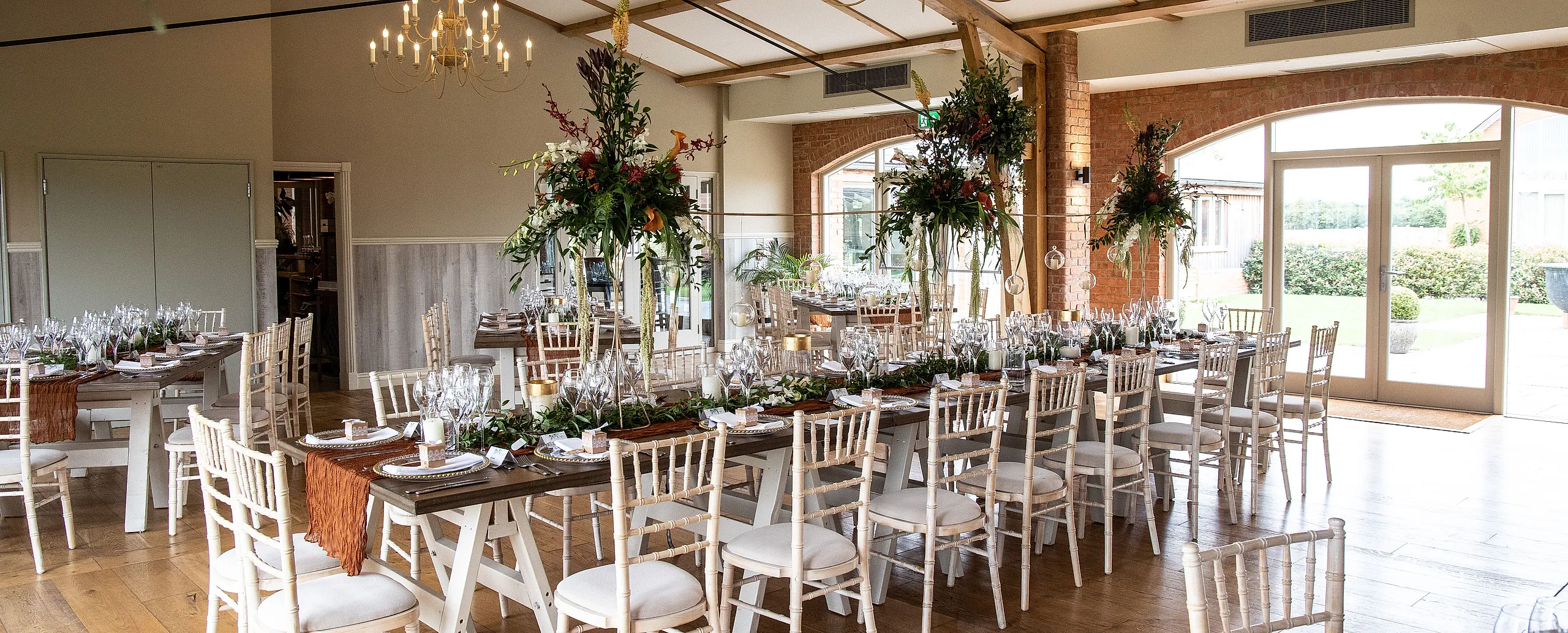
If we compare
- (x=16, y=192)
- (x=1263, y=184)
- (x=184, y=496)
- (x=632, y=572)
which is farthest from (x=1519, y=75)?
(x=16, y=192)

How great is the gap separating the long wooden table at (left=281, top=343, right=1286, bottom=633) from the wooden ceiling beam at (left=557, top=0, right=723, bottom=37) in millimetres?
6382

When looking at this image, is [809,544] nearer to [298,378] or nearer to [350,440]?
[350,440]

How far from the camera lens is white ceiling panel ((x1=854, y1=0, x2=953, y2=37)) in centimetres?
984

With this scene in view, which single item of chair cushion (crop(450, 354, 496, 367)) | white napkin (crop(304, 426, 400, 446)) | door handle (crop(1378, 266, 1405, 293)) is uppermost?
door handle (crop(1378, 266, 1405, 293))

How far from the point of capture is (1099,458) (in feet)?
17.8

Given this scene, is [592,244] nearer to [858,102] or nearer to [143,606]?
[143,606]

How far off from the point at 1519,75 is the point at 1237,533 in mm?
5305

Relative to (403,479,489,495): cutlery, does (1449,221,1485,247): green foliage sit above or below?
above

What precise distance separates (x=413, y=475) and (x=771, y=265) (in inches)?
416

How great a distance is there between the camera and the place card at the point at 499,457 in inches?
146

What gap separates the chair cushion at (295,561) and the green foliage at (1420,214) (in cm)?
919

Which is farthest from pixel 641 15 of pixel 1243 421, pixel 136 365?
pixel 1243 421

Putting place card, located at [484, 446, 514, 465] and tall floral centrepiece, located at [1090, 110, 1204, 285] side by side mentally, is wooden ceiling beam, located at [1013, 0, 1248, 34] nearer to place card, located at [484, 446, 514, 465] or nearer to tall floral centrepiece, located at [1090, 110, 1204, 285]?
tall floral centrepiece, located at [1090, 110, 1204, 285]

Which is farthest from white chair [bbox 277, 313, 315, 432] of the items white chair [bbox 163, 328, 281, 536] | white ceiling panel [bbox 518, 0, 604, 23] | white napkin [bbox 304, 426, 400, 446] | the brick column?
the brick column
